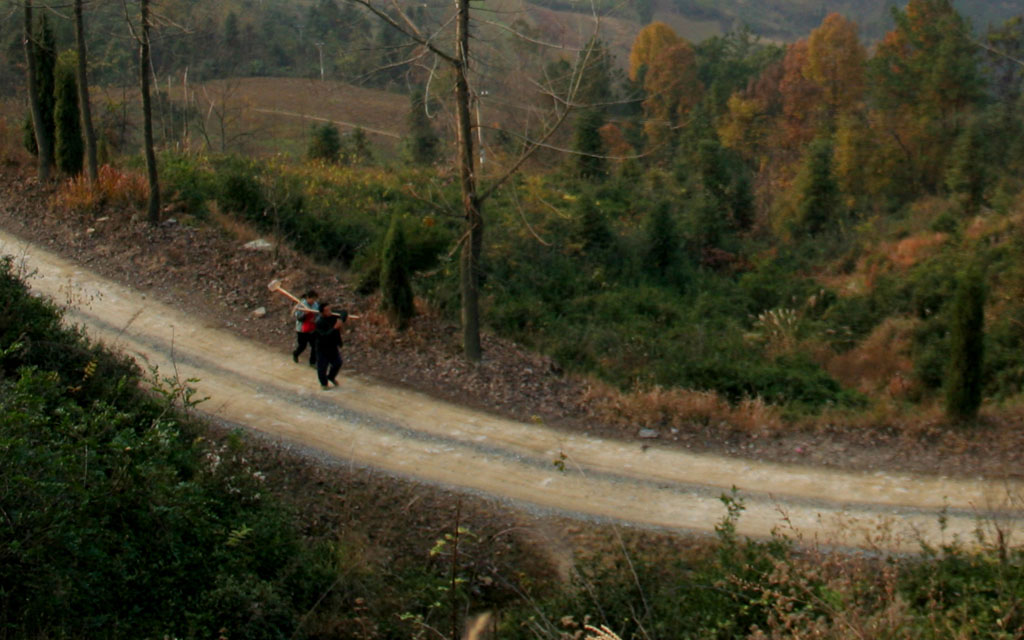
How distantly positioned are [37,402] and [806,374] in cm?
1132

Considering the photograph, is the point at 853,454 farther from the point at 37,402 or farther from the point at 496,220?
the point at 496,220

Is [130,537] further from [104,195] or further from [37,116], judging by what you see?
[37,116]

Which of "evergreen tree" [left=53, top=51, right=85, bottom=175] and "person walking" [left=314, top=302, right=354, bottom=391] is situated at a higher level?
"evergreen tree" [left=53, top=51, right=85, bottom=175]

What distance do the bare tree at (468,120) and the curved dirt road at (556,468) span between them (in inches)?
68.2

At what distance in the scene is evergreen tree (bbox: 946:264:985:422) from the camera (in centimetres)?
1170

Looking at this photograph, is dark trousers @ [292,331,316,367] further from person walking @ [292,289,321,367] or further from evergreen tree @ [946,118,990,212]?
evergreen tree @ [946,118,990,212]

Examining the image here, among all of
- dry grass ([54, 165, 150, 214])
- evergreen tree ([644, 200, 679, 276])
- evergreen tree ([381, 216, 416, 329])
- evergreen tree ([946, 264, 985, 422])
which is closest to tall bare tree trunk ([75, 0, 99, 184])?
dry grass ([54, 165, 150, 214])

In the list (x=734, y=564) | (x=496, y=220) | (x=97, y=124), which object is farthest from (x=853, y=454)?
(x=97, y=124)

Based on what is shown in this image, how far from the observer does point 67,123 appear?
18766mm

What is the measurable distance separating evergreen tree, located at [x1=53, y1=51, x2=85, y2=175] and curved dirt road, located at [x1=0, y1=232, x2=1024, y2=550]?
6768mm

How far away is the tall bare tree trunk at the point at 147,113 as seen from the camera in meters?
15.5

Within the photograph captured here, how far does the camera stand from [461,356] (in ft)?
45.3

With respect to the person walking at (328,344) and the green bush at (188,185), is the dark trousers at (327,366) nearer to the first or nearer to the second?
the person walking at (328,344)

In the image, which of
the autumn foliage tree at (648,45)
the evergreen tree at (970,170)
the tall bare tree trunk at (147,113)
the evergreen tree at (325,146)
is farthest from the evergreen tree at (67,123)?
the autumn foliage tree at (648,45)
